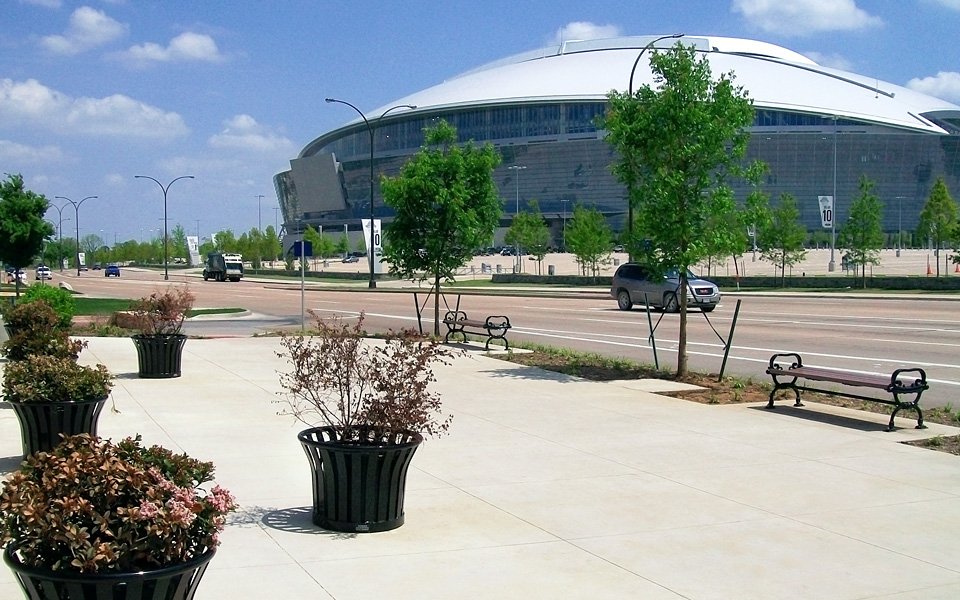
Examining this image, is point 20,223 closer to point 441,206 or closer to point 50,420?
point 441,206

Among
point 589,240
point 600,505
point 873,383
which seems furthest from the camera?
point 589,240

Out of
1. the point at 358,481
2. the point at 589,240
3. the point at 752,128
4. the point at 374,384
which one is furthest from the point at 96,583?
the point at 752,128

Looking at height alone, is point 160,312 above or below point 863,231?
below

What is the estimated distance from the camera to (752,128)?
5039 inches

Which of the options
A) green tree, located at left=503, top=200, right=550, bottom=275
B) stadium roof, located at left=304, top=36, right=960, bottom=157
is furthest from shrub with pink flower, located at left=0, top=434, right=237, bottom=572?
stadium roof, located at left=304, top=36, right=960, bottom=157

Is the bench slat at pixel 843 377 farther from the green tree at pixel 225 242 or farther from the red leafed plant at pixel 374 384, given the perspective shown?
the green tree at pixel 225 242

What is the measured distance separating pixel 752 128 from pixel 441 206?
372 ft

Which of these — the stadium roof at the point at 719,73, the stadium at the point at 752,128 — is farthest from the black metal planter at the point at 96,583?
the stadium roof at the point at 719,73

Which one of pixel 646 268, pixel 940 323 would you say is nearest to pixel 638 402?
pixel 646 268

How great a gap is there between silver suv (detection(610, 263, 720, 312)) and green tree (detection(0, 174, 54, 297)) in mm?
22200

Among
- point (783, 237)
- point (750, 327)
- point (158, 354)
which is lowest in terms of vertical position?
point (750, 327)

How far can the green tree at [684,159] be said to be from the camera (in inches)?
612

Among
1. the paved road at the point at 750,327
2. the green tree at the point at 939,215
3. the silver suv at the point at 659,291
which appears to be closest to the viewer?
the paved road at the point at 750,327

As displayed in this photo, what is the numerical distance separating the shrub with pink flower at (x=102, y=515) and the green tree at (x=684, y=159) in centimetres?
1199
